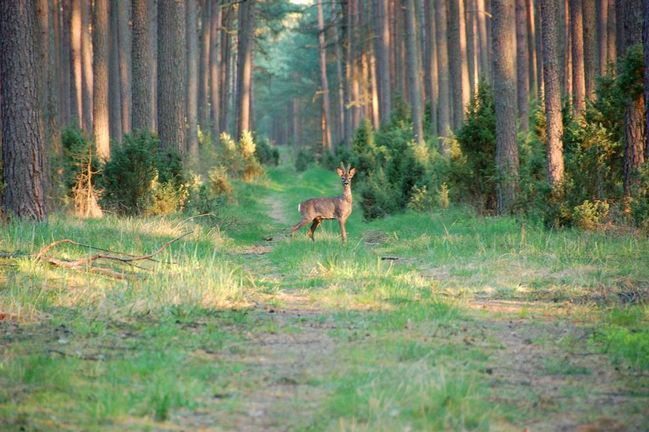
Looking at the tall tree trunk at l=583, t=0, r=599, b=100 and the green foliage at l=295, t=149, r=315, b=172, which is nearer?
the tall tree trunk at l=583, t=0, r=599, b=100

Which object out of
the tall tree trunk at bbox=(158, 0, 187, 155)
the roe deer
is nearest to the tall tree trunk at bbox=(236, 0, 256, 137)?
the tall tree trunk at bbox=(158, 0, 187, 155)

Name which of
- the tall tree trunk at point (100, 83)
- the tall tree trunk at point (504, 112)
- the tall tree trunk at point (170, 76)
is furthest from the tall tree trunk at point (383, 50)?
the tall tree trunk at point (504, 112)

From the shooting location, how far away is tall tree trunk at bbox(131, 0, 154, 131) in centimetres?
1938

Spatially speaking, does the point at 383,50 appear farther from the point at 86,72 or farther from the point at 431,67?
the point at 86,72

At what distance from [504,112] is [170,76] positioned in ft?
25.6

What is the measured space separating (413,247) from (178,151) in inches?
303

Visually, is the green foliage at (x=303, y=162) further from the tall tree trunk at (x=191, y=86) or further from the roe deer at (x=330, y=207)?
the roe deer at (x=330, y=207)

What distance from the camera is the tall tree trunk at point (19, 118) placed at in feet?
45.2

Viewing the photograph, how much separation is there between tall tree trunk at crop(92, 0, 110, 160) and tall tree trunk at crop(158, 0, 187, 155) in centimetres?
309

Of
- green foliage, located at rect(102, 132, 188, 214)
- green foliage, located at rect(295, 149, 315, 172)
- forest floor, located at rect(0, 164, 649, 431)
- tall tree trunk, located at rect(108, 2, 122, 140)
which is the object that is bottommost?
forest floor, located at rect(0, 164, 649, 431)

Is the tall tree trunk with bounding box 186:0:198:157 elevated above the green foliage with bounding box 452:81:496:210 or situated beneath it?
elevated above

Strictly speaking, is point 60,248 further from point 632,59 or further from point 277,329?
point 632,59

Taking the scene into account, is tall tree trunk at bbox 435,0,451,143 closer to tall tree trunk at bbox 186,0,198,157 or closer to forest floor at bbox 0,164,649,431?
tall tree trunk at bbox 186,0,198,157

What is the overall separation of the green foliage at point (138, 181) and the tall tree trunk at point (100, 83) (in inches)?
172
